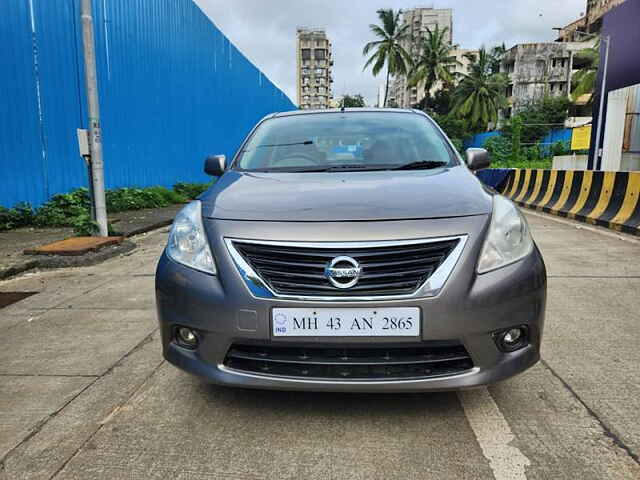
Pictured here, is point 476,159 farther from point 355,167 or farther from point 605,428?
point 605,428

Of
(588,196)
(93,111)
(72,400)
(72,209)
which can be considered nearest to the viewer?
(72,400)

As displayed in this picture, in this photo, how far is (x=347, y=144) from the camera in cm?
327

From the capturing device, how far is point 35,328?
354cm

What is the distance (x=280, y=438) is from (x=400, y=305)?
73 centimetres

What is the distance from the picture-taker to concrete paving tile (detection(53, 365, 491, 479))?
1882 millimetres

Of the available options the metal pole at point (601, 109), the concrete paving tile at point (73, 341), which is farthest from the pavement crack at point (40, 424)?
the metal pole at point (601, 109)

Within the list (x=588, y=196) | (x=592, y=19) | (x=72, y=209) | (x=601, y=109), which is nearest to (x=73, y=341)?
(x=72, y=209)

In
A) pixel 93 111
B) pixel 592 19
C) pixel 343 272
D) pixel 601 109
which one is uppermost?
pixel 592 19

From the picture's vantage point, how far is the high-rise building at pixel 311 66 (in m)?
115

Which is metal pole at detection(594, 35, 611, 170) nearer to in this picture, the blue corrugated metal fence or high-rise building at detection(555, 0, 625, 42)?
the blue corrugated metal fence

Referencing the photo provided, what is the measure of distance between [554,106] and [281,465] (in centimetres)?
5449

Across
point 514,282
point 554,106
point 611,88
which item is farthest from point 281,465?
point 554,106

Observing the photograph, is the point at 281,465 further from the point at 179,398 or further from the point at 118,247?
the point at 118,247

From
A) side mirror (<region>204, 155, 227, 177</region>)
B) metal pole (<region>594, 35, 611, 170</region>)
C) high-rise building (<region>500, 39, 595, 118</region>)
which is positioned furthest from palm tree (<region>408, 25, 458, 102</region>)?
side mirror (<region>204, 155, 227, 177</region>)
